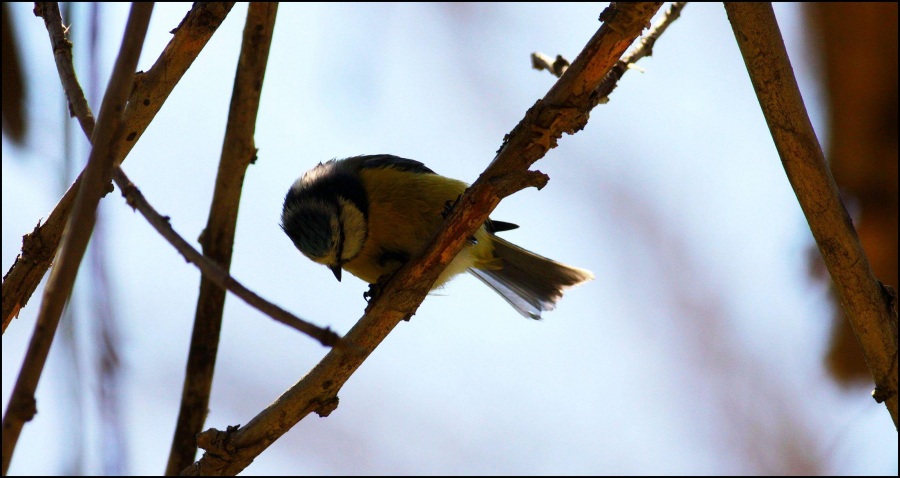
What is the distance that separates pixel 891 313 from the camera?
5.74 feet

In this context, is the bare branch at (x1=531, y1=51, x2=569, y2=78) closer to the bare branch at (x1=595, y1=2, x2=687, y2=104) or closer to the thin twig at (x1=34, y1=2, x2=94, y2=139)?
the bare branch at (x1=595, y1=2, x2=687, y2=104)

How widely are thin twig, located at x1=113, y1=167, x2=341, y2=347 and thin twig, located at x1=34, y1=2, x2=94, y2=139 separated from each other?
0.95 ft

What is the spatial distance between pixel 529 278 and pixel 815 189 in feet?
8.87

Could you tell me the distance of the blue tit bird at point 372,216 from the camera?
11.6 feet

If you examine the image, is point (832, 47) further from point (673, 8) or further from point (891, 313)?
point (891, 313)

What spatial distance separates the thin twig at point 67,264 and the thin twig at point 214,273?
0.17 metres

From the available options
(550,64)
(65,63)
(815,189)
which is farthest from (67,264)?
(550,64)

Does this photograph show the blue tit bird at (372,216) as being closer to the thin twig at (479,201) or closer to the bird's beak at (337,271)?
the bird's beak at (337,271)

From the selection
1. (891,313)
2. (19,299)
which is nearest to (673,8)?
(891,313)

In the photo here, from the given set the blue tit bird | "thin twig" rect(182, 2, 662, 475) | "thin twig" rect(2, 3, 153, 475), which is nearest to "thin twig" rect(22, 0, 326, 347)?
"thin twig" rect(2, 3, 153, 475)

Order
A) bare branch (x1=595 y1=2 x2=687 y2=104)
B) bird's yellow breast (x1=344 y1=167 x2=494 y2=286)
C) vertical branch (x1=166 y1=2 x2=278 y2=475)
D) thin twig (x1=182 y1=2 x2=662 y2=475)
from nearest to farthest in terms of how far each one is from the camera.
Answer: thin twig (x1=182 y1=2 x2=662 y2=475) → vertical branch (x1=166 y1=2 x2=278 y2=475) → bare branch (x1=595 y1=2 x2=687 y2=104) → bird's yellow breast (x1=344 y1=167 x2=494 y2=286)

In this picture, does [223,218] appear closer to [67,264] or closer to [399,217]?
[399,217]

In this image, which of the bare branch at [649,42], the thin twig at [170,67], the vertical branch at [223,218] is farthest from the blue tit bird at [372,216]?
the thin twig at [170,67]

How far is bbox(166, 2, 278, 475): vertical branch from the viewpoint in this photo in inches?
103
